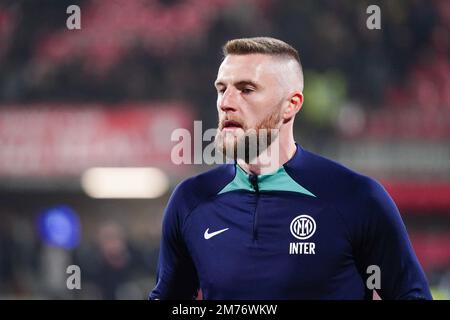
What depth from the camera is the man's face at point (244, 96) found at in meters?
3.01

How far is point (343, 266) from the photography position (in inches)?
114

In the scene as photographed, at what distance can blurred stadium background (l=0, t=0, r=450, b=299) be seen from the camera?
35.8ft

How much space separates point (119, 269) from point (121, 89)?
2.90 metres

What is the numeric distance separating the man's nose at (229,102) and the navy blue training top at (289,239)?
29 centimetres

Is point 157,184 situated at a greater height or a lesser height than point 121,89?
lesser

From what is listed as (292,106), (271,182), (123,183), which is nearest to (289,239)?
(271,182)

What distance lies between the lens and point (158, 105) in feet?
38.4

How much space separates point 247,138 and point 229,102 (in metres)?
0.14

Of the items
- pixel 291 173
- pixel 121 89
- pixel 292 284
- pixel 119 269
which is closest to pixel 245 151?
pixel 291 173

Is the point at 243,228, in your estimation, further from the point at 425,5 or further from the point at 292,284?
the point at 425,5

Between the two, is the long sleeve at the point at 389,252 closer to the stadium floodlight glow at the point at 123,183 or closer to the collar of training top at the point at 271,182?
the collar of training top at the point at 271,182
